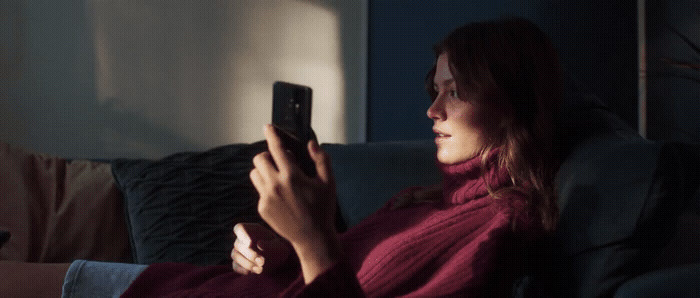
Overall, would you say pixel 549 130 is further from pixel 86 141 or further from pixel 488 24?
pixel 86 141

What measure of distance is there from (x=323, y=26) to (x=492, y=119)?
5.39 ft

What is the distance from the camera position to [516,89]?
0.99 metres

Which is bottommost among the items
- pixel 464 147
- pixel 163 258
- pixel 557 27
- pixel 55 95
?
pixel 163 258

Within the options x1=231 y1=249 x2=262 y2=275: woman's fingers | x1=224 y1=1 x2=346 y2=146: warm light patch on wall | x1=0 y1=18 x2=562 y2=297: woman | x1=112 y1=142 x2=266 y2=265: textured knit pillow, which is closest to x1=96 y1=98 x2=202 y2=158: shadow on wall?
x1=224 y1=1 x2=346 y2=146: warm light patch on wall

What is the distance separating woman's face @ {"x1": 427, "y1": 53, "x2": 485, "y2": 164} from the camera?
1.01m

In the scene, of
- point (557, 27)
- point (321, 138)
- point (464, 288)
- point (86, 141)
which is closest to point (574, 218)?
point (464, 288)

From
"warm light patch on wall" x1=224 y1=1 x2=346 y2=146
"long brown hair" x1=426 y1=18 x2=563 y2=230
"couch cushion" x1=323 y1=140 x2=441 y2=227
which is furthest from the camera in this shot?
"warm light patch on wall" x1=224 y1=1 x2=346 y2=146

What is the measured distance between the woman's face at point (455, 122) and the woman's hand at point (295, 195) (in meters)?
0.43

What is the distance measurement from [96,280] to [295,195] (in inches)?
26.6

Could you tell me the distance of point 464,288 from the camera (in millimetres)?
797

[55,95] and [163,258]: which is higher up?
[55,95]

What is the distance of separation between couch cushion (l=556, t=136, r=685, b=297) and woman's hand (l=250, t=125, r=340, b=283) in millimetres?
394

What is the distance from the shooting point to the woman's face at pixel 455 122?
1.01 meters

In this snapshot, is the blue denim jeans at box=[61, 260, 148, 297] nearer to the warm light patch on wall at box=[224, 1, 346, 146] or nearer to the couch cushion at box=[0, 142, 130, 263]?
the couch cushion at box=[0, 142, 130, 263]
